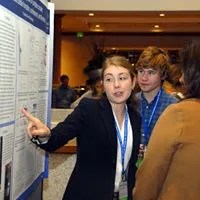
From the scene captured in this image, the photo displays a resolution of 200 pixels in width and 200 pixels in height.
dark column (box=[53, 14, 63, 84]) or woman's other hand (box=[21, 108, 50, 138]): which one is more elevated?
dark column (box=[53, 14, 63, 84])

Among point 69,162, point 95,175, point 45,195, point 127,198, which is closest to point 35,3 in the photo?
point 95,175

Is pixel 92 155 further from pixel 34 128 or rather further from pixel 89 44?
pixel 89 44

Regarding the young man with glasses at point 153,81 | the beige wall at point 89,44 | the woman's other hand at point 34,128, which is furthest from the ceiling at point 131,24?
the woman's other hand at point 34,128

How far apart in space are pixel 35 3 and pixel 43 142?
2.17 feet

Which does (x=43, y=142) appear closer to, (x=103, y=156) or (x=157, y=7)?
(x=103, y=156)

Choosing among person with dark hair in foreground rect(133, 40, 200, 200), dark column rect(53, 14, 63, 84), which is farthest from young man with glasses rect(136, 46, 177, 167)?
dark column rect(53, 14, 63, 84)

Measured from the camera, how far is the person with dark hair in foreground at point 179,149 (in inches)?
59.6

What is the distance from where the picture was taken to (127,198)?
6.70ft

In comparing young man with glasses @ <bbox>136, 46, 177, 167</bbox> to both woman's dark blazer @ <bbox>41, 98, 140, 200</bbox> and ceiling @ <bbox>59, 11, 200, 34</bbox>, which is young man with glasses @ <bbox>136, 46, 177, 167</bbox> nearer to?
woman's dark blazer @ <bbox>41, 98, 140, 200</bbox>

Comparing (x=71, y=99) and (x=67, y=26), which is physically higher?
(x=67, y=26)

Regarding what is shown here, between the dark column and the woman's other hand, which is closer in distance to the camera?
the woman's other hand

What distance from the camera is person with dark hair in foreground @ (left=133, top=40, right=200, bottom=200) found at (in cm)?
→ 151

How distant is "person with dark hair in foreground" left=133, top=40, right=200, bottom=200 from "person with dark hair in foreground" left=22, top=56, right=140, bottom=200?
14.3 inches

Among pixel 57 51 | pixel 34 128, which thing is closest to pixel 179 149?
pixel 34 128
